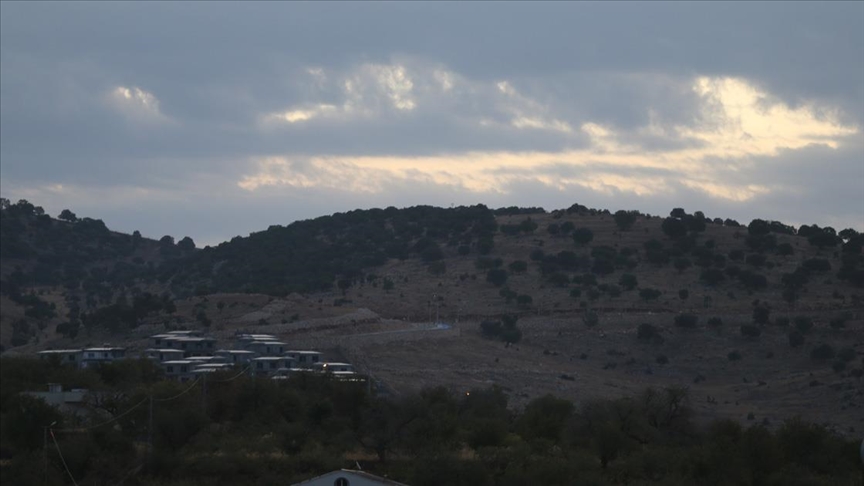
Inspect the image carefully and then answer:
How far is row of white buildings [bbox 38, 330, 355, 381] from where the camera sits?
267 feet

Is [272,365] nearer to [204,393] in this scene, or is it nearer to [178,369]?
[178,369]

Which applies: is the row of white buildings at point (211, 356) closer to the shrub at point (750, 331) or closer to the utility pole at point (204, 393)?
the utility pole at point (204, 393)

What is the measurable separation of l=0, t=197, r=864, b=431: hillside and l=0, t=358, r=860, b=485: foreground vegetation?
16880mm

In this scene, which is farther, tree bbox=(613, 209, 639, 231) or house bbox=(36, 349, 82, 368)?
tree bbox=(613, 209, 639, 231)

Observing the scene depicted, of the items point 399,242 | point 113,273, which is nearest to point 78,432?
point 399,242

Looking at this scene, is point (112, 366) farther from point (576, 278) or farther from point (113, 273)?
point (113, 273)

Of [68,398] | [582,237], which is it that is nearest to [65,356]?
[68,398]

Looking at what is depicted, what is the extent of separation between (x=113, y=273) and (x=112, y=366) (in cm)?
10782

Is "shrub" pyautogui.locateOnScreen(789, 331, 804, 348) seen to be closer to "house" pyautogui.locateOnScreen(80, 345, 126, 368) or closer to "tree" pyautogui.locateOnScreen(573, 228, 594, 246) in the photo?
"tree" pyautogui.locateOnScreen(573, 228, 594, 246)

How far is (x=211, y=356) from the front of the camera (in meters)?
91.9

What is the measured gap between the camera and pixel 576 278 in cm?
12450

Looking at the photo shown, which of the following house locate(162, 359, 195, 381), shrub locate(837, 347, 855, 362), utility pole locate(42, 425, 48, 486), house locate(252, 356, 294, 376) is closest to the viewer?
utility pole locate(42, 425, 48, 486)

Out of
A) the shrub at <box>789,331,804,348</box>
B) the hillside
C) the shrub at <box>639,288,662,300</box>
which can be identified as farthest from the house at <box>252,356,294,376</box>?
the shrub at <box>639,288,662,300</box>

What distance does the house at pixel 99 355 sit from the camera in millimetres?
87213
